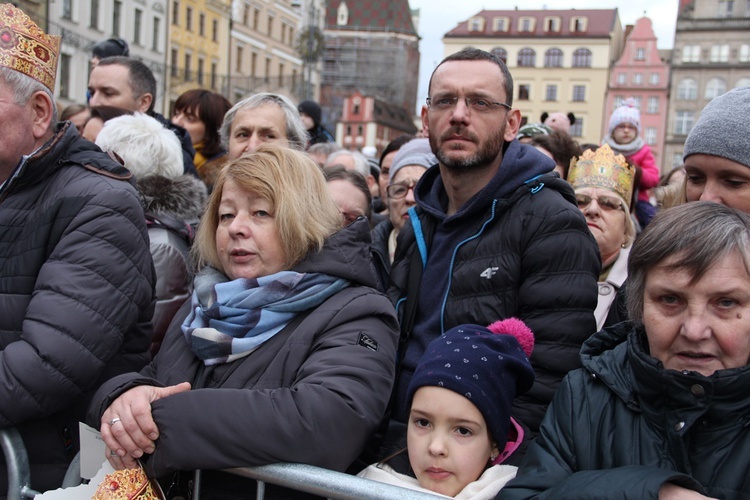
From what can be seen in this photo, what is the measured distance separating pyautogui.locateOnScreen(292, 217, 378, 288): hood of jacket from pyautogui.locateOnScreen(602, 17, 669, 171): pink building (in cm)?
6302

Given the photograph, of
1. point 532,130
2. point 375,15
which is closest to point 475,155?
point 532,130

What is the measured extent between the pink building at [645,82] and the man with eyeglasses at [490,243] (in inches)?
2459

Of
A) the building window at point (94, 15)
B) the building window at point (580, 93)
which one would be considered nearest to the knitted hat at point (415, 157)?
the building window at point (94, 15)

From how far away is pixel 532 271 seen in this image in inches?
Answer: 103

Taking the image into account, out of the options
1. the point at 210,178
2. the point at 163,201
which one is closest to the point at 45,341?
the point at 163,201

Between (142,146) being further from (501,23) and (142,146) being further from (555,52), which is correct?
(501,23)

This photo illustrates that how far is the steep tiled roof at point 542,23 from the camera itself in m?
70.6

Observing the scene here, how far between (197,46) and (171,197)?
1696 inches

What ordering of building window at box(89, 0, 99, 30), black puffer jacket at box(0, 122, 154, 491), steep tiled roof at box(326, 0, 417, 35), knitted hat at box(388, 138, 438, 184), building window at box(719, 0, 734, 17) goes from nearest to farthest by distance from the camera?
black puffer jacket at box(0, 122, 154, 491), knitted hat at box(388, 138, 438, 184), building window at box(89, 0, 99, 30), building window at box(719, 0, 734, 17), steep tiled roof at box(326, 0, 417, 35)

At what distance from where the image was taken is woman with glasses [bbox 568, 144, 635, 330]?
367cm

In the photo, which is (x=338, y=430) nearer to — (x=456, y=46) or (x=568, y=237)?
(x=568, y=237)

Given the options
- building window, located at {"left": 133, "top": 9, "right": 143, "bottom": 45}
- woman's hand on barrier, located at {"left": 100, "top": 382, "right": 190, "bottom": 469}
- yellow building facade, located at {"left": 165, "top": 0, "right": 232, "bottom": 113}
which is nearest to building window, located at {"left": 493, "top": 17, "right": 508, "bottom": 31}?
yellow building facade, located at {"left": 165, "top": 0, "right": 232, "bottom": 113}

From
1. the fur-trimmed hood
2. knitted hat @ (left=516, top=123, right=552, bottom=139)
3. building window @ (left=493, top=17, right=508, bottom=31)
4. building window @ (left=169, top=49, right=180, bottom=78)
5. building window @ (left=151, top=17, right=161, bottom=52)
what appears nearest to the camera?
the fur-trimmed hood

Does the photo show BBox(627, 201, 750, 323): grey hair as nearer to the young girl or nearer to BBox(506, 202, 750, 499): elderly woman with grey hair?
BBox(506, 202, 750, 499): elderly woman with grey hair
